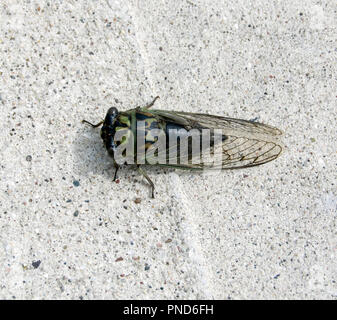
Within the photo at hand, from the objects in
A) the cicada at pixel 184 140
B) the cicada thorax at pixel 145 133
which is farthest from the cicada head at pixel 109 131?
the cicada thorax at pixel 145 133

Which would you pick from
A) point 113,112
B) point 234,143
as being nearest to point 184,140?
point 234,143

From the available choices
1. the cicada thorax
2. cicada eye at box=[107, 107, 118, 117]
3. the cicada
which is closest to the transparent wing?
the cicada

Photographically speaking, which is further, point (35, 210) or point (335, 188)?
point (335, 188)

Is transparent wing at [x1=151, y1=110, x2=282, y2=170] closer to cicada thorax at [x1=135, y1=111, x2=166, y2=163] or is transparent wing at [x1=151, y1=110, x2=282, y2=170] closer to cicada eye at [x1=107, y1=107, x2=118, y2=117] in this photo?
cicada thorax at [x1=135, y1=111, x2=166, y2=163]

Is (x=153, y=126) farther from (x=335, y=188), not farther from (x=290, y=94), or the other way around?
(x=335, y=188)

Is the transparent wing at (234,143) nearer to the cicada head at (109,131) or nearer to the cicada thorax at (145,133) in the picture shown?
the cicada thorax at (145,133)

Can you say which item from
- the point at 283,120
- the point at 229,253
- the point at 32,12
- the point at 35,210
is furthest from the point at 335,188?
the point at 32,12
